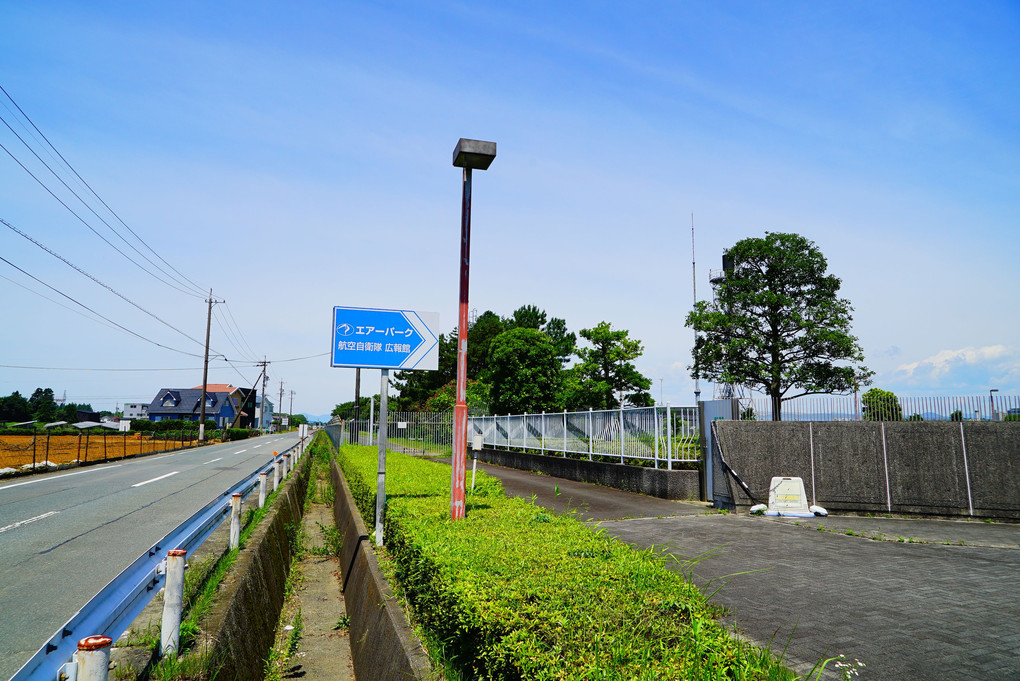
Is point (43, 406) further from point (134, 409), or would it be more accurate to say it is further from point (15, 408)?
point (134, 409)

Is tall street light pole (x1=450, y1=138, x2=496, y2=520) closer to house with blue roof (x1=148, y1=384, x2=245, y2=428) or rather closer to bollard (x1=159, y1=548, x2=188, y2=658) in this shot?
bollard (x1=159, y1=548, x2=188, y2=658)

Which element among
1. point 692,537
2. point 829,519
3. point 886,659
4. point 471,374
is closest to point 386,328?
point 692,537

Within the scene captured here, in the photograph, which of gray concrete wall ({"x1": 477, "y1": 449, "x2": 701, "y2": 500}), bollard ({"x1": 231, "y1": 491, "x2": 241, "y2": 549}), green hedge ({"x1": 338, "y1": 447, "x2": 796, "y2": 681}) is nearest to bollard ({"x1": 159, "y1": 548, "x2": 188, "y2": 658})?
green hedge ({"x1": 338, "y1": 447, "x2": 796, "y2": 681})

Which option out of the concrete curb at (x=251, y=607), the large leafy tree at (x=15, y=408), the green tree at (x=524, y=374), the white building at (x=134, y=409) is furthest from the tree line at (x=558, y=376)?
the white building at (x=134, y=409)

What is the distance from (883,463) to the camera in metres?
11.5

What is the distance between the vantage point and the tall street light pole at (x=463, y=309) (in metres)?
6.72

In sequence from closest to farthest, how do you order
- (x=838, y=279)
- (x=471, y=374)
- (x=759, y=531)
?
(x=759, y=531) → (x=838, y=279) → (x=471, y=374)

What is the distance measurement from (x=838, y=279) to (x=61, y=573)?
1775 inches

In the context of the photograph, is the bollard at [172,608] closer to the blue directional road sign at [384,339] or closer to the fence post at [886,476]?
the blue directional road sign at [384,339]

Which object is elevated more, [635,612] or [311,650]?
[635,612]

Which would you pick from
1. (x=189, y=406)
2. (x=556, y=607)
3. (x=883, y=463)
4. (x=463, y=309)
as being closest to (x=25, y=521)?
(x=463, y=309)

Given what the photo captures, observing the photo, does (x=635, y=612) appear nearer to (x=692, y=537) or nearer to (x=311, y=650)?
(x=311, y=650)

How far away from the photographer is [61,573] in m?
7.12

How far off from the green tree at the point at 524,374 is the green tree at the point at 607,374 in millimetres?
1558
